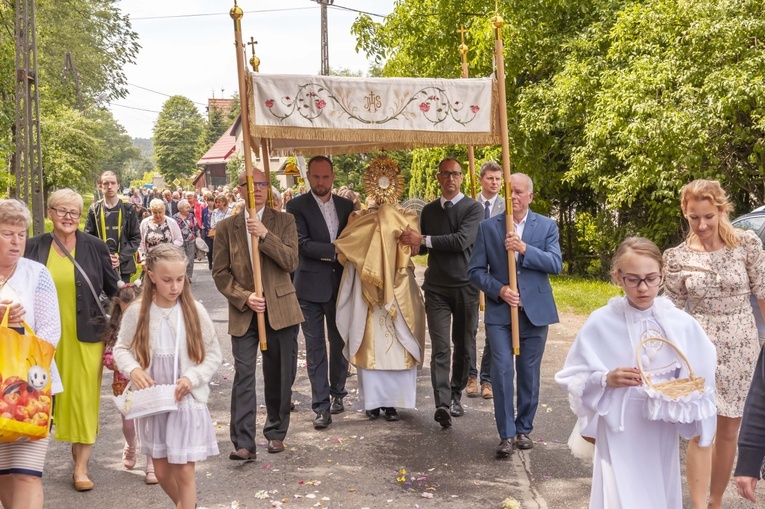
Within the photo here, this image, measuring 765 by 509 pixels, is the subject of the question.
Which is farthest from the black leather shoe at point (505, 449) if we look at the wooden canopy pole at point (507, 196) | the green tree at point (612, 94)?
the green tree at point (612, 94)

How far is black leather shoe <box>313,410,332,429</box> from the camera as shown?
8.18 meters

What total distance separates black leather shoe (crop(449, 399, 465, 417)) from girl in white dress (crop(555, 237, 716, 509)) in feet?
13.6

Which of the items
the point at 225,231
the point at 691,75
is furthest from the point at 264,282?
the point at 691,75

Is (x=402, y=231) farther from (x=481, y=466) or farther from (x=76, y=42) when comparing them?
(x=76, y=42)

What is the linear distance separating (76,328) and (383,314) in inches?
108

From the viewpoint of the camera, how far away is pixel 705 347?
4.36 meters

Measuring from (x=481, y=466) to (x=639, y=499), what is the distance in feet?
9.23

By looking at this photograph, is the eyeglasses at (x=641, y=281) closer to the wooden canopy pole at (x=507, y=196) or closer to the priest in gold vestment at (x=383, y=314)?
the wooden canopy pole at (x=507, y=196)

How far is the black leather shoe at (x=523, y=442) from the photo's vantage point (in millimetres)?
7318

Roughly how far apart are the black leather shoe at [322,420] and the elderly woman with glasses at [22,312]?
3.20 meters

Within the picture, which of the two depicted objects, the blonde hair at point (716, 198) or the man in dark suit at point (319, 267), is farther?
the man in dark suit at point (319, 267)

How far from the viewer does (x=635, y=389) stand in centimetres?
427

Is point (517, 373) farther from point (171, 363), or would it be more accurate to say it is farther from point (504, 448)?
point (171, 363)

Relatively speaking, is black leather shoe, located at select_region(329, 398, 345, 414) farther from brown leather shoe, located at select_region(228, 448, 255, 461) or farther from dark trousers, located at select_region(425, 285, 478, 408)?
brown leather shoe, located at select_region(228, 448, 255, 461)
